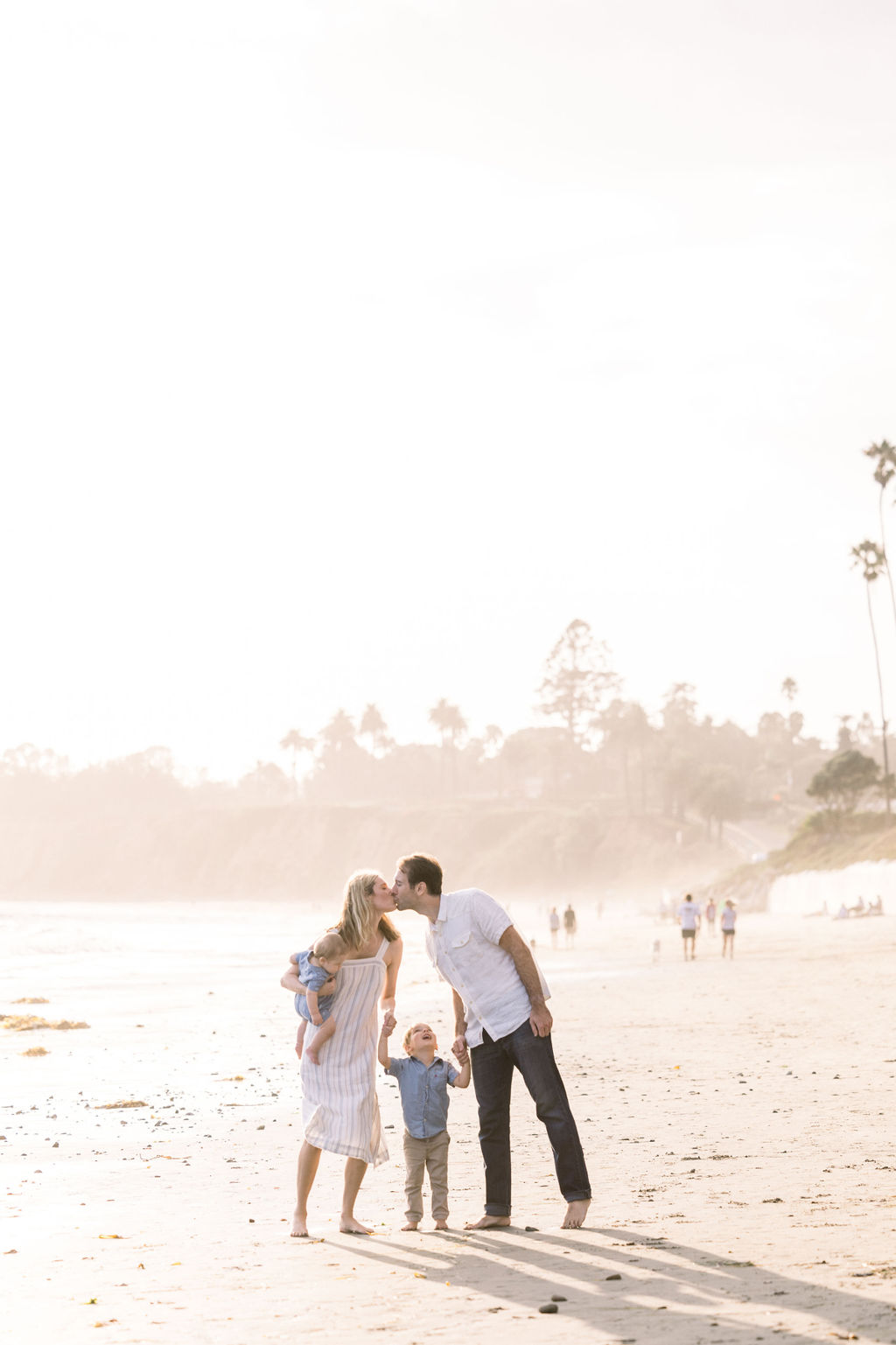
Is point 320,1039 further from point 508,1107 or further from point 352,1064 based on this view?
point 508,1107

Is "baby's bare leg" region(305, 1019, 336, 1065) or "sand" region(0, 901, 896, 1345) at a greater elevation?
"baby's bare leg" region(305, 1019, 336, 1065)

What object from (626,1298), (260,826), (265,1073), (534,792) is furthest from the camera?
(534,792)

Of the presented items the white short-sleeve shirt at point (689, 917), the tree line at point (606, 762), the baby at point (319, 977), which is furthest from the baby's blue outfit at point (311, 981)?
the tree line at point (606, 762)

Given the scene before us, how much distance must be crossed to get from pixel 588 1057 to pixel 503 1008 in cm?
749

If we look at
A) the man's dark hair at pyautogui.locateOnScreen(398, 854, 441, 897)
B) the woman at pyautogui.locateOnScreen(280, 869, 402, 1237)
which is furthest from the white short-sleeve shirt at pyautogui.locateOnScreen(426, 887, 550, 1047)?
the woman at pyautogui.locateOnScreen(280, 869, 402, 1237)

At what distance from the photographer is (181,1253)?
6383 millimetres

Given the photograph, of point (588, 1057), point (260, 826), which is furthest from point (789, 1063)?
point (260, 826)

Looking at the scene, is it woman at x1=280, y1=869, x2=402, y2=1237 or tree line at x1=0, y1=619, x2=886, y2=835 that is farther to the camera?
tree line at x1=0, y1=619, x2=886, y2=835

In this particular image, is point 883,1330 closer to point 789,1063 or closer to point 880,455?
point 789,1063

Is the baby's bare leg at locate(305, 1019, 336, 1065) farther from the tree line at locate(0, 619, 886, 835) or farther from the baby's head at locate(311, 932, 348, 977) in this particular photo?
the tree line at locate(0, 619, 886, 835)

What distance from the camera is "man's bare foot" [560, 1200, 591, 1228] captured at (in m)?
6.41

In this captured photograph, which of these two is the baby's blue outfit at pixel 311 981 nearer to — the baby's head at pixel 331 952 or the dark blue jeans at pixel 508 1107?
the baby's head at pixel 331 952

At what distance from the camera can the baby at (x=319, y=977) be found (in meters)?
6.49

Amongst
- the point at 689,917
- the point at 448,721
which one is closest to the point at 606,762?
the point at 448,721
